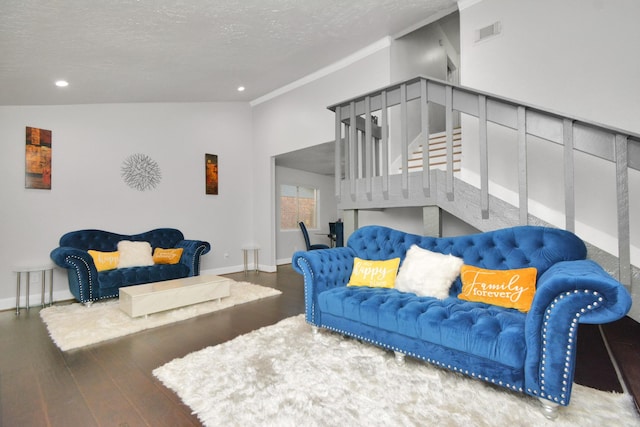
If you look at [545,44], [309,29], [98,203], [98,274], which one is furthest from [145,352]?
[545,44]

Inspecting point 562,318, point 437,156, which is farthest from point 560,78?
point 562,318

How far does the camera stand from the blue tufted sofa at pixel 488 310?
1464mm

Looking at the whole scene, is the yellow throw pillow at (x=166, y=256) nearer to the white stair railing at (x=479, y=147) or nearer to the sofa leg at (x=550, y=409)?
the white stair railing at (x=479, y=147)

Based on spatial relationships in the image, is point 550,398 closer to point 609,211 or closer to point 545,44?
point 609,211

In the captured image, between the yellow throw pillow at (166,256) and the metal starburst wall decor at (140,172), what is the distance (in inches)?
44.9

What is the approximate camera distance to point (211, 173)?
5.77 m

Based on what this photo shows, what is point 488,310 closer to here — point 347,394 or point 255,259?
point 347,394

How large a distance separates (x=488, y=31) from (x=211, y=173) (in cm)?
486

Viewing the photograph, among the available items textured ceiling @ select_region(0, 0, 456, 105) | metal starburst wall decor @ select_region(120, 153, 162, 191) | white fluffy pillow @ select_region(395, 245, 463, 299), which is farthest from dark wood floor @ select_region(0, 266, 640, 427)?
textured ceiling @ select_region(0, 0, 456, 105)

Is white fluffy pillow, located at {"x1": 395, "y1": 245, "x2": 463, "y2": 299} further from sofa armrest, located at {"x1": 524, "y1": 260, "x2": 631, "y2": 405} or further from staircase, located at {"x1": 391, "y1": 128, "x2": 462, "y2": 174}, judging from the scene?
staircase, located at {"x1": 391, "y1": 128, "x2": 462, "y2": 174}

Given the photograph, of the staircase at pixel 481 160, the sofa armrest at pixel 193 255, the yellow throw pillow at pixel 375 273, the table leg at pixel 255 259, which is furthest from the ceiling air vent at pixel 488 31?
the table leg at pixel 255 259

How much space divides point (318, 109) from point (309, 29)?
1489 millimetres

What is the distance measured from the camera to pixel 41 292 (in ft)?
12.7

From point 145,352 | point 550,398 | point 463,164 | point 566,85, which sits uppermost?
point 566,85
